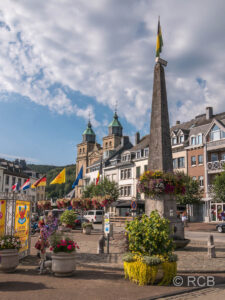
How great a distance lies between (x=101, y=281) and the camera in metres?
8.36

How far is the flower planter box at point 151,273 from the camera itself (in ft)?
25.4

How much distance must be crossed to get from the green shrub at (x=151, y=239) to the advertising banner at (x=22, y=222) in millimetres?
5033

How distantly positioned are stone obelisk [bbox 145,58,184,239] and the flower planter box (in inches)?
240

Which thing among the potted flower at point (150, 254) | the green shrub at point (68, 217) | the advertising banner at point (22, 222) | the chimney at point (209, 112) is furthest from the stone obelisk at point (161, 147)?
the chimney at point (209, 112)

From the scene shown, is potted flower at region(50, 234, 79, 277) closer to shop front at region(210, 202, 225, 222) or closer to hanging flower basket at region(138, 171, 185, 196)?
hanging flower basket at region(138, 171, 185, 196)

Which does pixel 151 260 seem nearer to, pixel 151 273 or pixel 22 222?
pixel 151 273

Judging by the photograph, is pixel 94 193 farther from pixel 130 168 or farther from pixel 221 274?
pixel 221 274

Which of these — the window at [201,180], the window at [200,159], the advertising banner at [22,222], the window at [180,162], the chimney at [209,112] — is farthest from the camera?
the chimney at [209,112]

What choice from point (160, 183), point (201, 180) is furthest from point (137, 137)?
point (160, 183)

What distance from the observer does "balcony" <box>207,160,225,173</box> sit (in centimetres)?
3709

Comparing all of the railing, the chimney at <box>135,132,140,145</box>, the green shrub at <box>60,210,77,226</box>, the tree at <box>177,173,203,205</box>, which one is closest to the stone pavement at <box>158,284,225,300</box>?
the green shrub at <box>60,210,77,226</box>

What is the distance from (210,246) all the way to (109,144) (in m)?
73.9

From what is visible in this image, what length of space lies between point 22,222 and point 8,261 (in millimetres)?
2540

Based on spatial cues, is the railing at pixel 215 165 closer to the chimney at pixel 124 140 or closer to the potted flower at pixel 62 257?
Result: the potted flower at pixel 62 257
